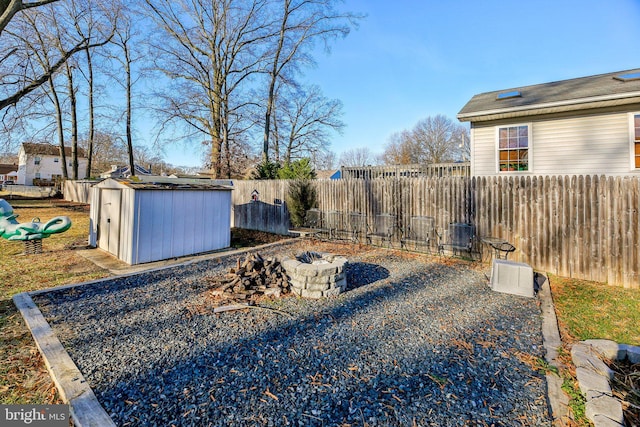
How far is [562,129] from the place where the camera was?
26.2 feet

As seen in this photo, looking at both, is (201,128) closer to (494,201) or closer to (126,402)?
(494,201)

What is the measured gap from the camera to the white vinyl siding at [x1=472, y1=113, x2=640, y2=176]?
735 centimetres

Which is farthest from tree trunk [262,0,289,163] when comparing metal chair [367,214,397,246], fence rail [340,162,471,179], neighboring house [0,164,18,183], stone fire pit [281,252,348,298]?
neighboring house [0,164,18,183]

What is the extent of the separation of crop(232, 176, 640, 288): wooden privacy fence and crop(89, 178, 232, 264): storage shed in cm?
468

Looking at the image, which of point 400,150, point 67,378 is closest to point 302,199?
point 67,378

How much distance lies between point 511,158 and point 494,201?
317 cm

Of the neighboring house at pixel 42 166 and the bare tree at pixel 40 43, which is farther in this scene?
the neighboring house at pixel 42 166

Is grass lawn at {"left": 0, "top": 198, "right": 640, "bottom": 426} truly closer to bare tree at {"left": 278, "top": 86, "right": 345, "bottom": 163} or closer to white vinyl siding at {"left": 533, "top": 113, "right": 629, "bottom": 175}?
white vinyl siding at {"left": 533, "top": 113, "right": 629, "bottom": 175}

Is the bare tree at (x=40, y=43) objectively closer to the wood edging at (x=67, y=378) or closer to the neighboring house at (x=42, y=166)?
the wood edging at (x=67, y=378)

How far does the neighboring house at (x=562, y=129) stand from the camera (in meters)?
7.27

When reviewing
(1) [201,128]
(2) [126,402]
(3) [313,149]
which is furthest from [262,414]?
(3) [313,149]

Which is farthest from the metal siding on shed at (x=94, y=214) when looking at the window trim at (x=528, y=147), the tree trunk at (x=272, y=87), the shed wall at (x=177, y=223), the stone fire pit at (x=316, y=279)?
the window trim at (x=528, y=147)

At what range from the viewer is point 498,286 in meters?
4.82

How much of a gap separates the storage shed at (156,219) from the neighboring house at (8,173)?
63.4 metres
